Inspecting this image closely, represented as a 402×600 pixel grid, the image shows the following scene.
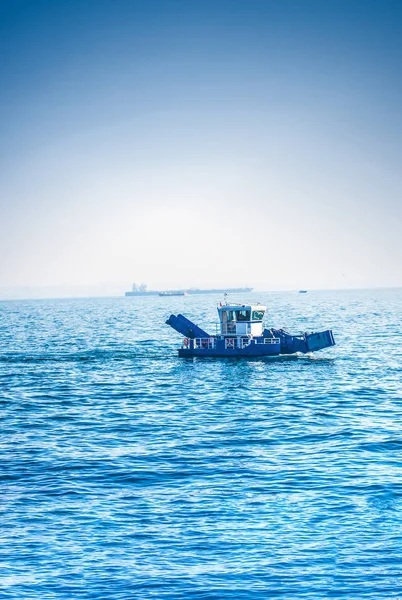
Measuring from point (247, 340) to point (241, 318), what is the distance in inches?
94.0

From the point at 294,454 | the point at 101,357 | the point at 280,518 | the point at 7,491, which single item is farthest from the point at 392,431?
the point at 101,357

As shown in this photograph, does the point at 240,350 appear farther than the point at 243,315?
No

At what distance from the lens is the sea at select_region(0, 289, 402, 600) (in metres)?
21.9

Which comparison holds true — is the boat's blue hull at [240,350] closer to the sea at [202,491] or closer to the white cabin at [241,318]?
the white cabin at [241,318]

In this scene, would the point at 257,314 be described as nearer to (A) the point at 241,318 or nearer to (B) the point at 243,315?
(B) the point at 243,315

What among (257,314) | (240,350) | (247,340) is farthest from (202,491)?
(257,314)

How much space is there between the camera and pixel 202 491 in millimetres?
29625

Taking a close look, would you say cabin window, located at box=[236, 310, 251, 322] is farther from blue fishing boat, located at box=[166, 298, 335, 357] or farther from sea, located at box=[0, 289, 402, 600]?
sea, located at box=[0, 289, 402, 600]

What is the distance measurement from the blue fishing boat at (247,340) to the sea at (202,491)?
16.1 m

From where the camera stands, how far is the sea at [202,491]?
2186 cm

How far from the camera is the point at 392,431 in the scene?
4059 cm

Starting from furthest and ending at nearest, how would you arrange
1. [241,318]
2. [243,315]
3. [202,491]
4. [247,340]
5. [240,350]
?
[241,318] → [243,315] → [247,340] → [240,350] → [202,491]

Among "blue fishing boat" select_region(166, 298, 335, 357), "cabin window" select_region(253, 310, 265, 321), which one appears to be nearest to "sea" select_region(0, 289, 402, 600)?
"blue fishing boat" select_region(166, 298, 335, 357)

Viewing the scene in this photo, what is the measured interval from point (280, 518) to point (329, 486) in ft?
13.2
